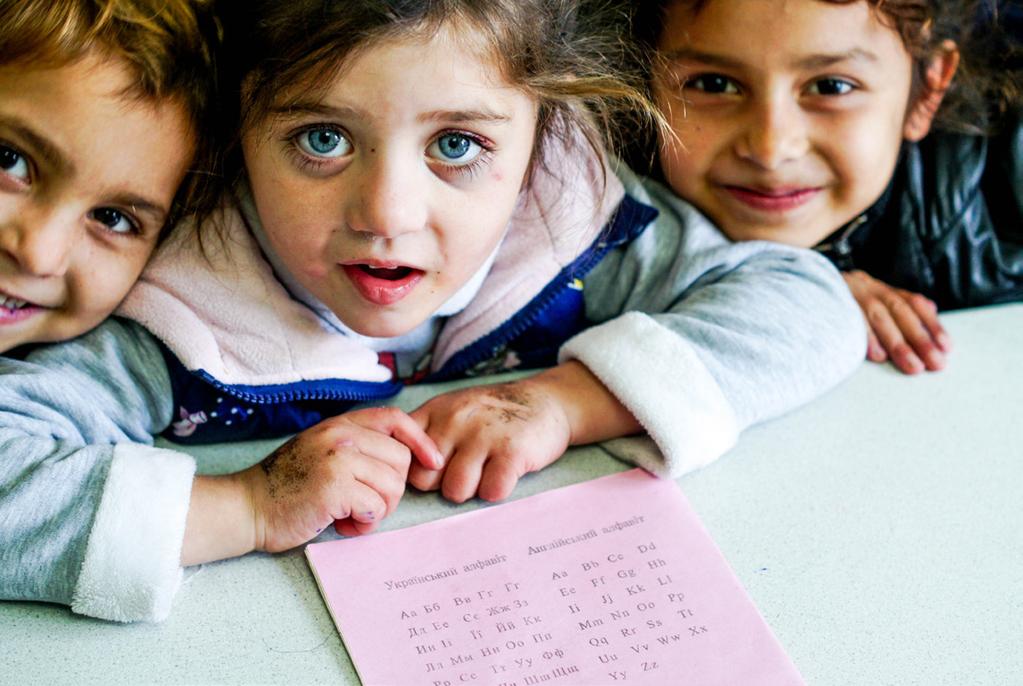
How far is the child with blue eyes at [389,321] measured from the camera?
2.35 feet

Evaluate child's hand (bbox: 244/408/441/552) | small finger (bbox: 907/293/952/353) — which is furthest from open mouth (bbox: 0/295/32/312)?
small finger (bbox: 907/293/952/353)

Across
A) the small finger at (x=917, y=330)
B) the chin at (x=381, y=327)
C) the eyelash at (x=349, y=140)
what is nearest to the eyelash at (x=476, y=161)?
the eyelash at (x=349, y=140)

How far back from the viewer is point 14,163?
732 millimetres

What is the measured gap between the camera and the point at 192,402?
0.84 m

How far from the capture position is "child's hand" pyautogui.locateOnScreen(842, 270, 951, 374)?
987 mm

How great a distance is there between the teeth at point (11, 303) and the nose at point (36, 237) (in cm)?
4

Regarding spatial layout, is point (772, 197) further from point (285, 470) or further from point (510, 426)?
point (285, 470)

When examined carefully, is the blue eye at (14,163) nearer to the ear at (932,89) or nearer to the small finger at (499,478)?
the small finger at (499,478)

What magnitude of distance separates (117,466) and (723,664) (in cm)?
40

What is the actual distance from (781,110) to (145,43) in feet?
1.69

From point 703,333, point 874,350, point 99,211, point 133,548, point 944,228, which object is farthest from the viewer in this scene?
point 944,228

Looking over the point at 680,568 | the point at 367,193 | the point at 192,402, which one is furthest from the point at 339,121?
the point at 680,568

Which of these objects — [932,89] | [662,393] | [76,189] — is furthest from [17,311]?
[932,89]

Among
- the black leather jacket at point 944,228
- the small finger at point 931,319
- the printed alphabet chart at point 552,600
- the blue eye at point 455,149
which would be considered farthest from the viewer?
the black leather jacket at point 944,228
